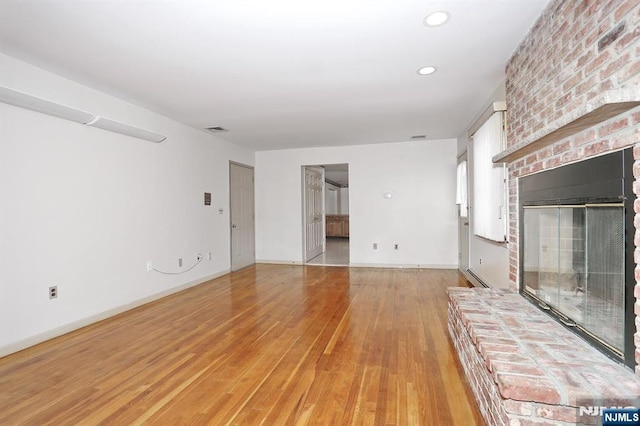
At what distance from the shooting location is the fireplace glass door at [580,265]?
1.53 meters

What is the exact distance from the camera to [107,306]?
3438 millimetres

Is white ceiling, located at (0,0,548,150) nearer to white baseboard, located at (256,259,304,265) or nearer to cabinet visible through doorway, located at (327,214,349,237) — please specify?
white baseboard, located at (256,259,304,265)

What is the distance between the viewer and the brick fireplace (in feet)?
4.34

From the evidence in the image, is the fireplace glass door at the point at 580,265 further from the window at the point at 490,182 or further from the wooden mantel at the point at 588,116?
the window at the point at 490,182

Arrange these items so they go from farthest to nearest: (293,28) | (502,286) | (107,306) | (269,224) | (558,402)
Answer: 1. (269,224)
2. (107,306)
3. (502,286)
4. (293,28)
5. (558,402)

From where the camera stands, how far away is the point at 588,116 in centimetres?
146

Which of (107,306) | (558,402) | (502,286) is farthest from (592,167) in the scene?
(107,306)

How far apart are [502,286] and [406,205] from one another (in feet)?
9.83

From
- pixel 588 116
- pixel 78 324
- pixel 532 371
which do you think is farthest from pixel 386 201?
pixel 78 324

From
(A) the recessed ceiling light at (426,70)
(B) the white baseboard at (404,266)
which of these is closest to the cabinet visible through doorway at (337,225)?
(B) the white baseboard at (404,266)

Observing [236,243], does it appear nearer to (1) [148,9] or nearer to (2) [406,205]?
(2) [406,205]

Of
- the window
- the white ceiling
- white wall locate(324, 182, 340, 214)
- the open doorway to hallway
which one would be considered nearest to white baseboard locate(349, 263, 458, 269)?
the open doorway to hallway

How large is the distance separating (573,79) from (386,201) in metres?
4.36

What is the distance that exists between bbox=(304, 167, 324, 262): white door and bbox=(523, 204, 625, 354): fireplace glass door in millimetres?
4644
